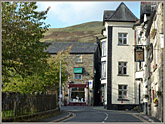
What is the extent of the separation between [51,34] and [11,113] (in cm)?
15081

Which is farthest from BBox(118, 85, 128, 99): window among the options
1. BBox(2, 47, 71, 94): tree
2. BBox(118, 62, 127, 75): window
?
BBox(2, 47, 71, 94): tree

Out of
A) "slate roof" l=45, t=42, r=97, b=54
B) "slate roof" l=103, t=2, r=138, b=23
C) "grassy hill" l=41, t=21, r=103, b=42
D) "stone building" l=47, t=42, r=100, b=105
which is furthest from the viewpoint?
"grassy hill" l=41, t=21, r=103, b=42

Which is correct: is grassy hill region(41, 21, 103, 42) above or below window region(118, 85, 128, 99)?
above

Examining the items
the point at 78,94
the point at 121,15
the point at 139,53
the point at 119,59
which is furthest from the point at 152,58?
the point at 78,94

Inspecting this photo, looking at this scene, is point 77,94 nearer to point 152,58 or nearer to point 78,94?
point 78,94

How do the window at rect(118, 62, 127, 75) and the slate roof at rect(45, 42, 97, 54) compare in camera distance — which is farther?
the slate roof at rect(45, 42, 97, 54)

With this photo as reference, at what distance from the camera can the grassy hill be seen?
147125 millimetres

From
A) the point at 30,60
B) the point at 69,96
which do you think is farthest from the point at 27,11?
the point at 69,96

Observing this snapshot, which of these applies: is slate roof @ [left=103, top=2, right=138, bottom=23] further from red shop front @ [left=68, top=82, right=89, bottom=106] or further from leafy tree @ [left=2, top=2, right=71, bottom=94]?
leafy tree @ [left=2, top=2, right=71, bottom=94]

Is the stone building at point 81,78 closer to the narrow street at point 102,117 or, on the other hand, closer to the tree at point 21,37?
the narrow street at point 102,117

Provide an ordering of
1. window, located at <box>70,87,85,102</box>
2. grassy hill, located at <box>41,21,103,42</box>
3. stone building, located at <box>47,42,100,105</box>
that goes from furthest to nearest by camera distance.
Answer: grassy hill, located at <box>41,21,103,42</box>
window, located at <box>70,87,85,102</box>
stone building, located at <box>47,42,100,105</box>

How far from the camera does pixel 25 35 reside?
20.7 m

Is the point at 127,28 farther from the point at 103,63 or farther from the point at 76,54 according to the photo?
the point at 76,54

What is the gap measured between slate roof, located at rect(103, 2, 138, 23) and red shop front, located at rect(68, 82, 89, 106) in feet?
49.7
